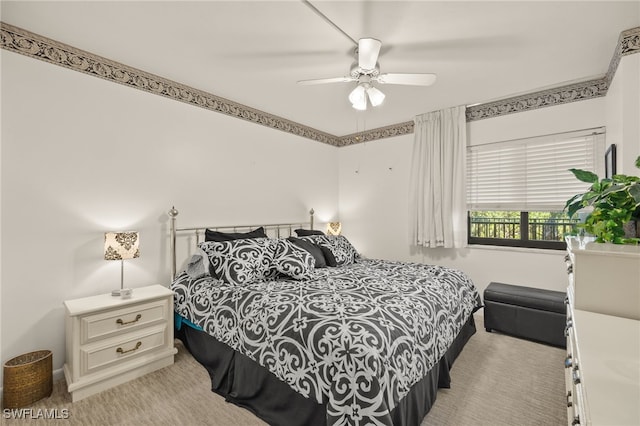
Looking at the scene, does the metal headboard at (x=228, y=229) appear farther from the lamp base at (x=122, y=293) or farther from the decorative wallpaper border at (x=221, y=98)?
the decorative wallpaper border at (x=221, y=98)

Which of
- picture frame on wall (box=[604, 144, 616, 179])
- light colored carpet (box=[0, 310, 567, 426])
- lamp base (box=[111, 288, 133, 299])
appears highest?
picture frame on wall (box=[604, 144, 616, 179])

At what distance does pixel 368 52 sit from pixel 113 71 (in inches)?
90.8

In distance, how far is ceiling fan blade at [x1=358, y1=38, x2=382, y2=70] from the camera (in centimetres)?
203

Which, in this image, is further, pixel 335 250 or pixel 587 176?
pixel 335 250

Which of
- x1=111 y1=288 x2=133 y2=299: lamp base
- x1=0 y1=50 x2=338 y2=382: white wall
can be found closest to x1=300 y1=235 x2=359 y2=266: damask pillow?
x1=0 y1=50 x2=338 y2=382: white wall

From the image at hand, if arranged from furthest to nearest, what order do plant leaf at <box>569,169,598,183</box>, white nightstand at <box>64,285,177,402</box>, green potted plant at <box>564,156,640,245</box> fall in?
white nightstand at <box>64,285,177,402</box> → plant leaf at <box>569,169,598,183</box> → green potted plant at <box>564,156,640,245</box>

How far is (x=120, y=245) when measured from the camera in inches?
99.8

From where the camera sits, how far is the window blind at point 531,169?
321 centimetres

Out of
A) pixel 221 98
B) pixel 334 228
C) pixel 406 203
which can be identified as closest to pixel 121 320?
pixel 221 98

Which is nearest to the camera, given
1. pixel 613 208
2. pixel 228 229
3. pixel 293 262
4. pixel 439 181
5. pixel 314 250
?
pixel 613 208

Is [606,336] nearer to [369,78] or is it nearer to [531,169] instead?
[369,78]

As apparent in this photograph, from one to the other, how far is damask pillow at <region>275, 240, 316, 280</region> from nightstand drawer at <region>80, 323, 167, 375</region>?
113cm

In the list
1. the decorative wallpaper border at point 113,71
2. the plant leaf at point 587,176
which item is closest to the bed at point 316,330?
the plant leaf at point 587,176

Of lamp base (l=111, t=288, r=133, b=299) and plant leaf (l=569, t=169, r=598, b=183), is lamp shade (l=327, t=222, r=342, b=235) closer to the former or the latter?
lamp base (l=111, t=288, r=133, b=299)
